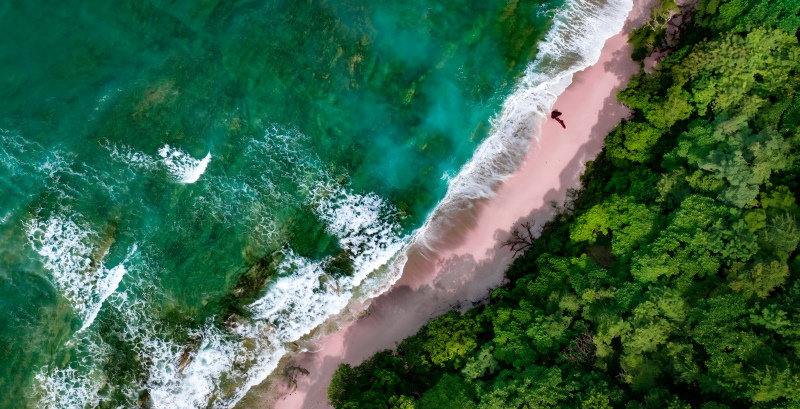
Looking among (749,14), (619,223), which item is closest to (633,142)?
(619,223)

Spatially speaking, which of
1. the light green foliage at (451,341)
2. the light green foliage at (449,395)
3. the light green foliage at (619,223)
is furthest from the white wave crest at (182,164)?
the light green foliage at (619,223)

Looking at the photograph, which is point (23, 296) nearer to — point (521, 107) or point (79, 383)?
point (79, 383)

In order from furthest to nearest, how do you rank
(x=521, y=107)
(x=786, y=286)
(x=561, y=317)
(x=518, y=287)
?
(x=521, y=107) → (x=518, y=287) → (x=561, y=317) → (x=786, y=286)

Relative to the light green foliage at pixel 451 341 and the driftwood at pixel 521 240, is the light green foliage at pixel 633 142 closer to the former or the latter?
the driftwood at pixel 521 240

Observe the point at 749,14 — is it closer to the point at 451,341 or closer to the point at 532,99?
the point at 532,99

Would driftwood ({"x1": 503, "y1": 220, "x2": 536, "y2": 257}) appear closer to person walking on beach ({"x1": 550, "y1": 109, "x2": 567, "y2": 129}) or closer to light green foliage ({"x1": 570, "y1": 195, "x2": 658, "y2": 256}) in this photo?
light green foliage ({"x1": 570, "y1": 195, "x2": 658, "y2": 256})

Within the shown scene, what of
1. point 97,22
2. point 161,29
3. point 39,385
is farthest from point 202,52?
point 39,385
